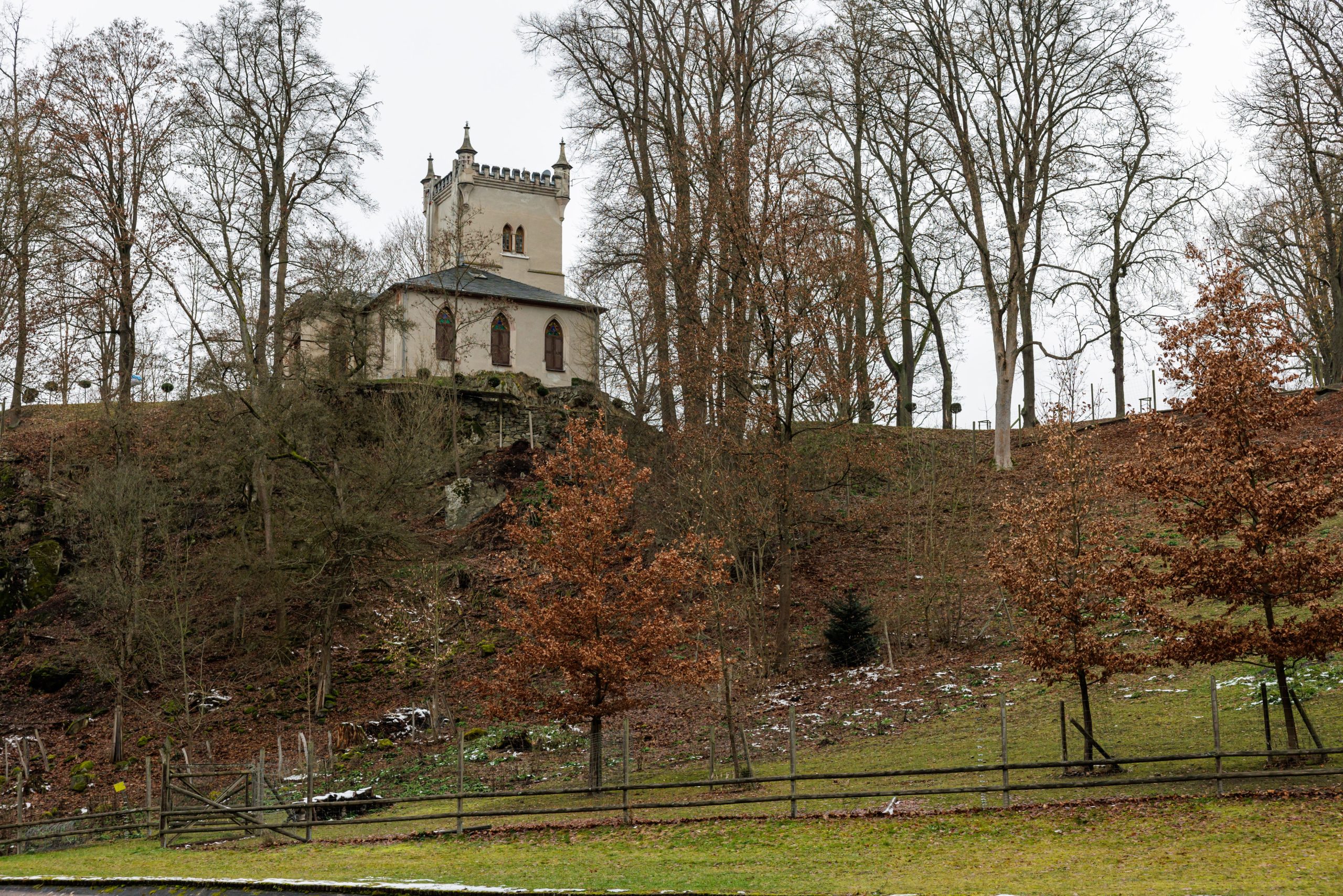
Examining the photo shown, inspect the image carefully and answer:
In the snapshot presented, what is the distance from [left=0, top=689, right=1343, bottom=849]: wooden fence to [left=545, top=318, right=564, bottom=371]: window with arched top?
29.4 metres

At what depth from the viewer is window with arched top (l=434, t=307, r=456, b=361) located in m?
44.8

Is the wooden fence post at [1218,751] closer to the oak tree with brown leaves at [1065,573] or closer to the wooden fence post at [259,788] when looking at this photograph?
the oak tree with brown leaves at [1065,573]

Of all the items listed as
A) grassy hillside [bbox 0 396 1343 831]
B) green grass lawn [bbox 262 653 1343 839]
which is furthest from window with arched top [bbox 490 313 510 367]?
green grass lawn [bbox 262 653 1343 839]

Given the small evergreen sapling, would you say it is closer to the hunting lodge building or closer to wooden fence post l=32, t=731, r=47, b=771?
wooden fence post l=32, t=731, r=47, b=771

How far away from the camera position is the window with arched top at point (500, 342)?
1898 inches

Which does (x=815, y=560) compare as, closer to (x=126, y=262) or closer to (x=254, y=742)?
(x=254, y=742)

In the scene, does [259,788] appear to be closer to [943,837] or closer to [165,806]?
[165,806]

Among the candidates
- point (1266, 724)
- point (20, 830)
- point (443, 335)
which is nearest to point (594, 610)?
point (1266, 724)

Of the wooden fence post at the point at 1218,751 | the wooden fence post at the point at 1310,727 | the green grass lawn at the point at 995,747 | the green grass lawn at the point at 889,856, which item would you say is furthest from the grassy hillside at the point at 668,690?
the wooden fence post at the point at 1218,751

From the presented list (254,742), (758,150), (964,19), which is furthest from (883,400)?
(254,742)

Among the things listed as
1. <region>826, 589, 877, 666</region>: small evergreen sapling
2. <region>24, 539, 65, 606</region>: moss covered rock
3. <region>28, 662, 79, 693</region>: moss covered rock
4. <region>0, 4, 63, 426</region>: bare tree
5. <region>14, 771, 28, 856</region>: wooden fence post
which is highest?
<region>0, 4, 63, 426</region>: bare tree

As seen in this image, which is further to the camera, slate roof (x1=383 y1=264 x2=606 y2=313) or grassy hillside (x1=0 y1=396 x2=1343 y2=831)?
slate roof (x1=383 y1=264 x2=606 y2=313)

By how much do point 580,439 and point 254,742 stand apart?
11.8 metres

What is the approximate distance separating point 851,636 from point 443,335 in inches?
957
